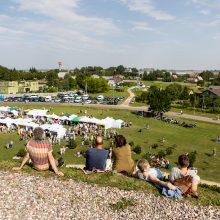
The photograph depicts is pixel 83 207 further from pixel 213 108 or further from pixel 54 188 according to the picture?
pixel 213 108

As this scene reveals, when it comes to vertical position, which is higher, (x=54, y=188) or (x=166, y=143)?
(x=54, y=188)

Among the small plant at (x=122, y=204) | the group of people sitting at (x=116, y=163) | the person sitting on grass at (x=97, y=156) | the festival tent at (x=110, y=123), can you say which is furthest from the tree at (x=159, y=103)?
the small plant at (x=122, y=204)

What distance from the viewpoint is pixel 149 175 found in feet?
34.7

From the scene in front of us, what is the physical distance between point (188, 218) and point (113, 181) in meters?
2.75

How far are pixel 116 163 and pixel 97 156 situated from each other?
31.9 inches

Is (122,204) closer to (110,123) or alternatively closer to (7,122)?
(110,123)

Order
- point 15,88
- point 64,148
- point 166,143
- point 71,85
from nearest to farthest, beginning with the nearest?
point 64,148
point 166,143
point 15,88
point 71,85

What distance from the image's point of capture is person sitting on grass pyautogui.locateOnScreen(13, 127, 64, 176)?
10.8 metres

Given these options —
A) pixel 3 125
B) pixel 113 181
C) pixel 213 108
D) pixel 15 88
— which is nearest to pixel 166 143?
pixel 3 125

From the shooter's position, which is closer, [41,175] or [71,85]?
[41,175]

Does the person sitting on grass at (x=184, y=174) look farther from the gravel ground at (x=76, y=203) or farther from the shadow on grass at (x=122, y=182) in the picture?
the gravel ground at (x=76, y=203)

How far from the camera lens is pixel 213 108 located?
6359 cm

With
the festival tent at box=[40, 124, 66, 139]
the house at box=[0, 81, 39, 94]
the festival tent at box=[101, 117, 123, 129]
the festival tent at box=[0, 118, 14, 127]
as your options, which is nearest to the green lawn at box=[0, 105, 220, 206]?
the festival tent at box=[101, 117, 123, 129]

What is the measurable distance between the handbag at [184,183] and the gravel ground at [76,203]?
391mm
